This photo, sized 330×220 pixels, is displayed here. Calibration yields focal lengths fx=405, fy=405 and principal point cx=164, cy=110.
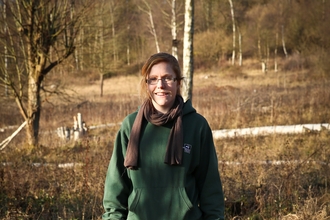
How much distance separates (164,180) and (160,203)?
13cm

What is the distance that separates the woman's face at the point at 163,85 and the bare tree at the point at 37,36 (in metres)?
8.34

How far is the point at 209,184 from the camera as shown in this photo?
2271 mm

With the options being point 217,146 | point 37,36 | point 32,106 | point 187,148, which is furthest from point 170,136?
point 32,106

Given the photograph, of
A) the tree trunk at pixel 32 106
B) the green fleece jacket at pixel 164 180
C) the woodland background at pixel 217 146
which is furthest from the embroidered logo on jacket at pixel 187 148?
the tree trunk at pixel 32 106

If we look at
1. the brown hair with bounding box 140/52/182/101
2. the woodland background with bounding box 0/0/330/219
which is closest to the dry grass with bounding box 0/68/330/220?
the woodland background with bounding box 0/0/330/219

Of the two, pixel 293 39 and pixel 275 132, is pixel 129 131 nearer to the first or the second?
pixel 275 132

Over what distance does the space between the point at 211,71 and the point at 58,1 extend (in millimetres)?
25455

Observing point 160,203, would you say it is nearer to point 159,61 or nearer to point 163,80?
point 163,80

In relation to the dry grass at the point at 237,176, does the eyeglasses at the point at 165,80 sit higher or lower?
higher

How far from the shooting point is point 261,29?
34.6 meters

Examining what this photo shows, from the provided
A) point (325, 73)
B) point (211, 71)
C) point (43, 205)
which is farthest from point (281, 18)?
point (43, 205)

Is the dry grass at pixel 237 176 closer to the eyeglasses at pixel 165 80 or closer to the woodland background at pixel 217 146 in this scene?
the woodland background at pixel 217 146

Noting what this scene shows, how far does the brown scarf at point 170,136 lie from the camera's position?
2145mm

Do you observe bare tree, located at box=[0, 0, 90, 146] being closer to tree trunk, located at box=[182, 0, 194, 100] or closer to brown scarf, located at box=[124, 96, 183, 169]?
tree trunk, located at box=[182, 0, 194, 100]
